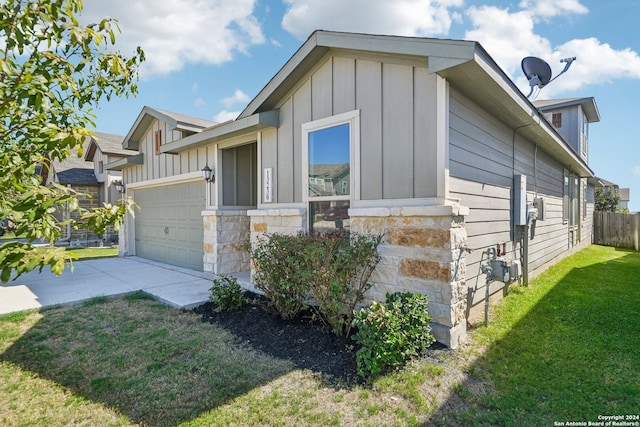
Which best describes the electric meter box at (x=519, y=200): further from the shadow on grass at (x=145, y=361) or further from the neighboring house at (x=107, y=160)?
the neighboring house at (x=107, y=160)

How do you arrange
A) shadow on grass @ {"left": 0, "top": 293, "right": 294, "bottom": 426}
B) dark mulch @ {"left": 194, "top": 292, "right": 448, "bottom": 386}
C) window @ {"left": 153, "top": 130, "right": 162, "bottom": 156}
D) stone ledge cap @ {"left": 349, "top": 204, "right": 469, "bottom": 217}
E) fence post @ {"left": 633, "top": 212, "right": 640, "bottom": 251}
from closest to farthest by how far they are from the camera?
1. shadow on grass @ {"left": 0, "top": 293, "right": 294, "bottom": 426}
2. dark mulch @ {"left": 194, "top": 292, "right": 448, "bottom": 386}
3. stone ledge cap @ {"left": 349, "top": 204, "right": 469, "bottom": 217}
4. window @ {"left": 153, "top": 130, "right": 162, "bottom": 156}
5. fence post @ {"left": 633, "top": 212, "right": 640, "bottom": 251}

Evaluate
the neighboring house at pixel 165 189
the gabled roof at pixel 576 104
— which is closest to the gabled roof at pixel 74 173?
the neighboring house at pixel 165 189

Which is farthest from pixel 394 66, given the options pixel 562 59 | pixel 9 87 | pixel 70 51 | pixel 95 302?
pixel 562 59

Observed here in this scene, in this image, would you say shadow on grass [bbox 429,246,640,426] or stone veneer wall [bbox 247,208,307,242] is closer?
shadow on grass [bbox 429,246,640,426]

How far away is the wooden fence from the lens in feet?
41.9

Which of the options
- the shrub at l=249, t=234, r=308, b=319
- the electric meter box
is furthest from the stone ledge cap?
the electric meter box

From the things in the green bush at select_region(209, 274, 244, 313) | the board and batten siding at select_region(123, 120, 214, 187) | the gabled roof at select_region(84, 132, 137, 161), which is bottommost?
the green bush at select_region(209, 274, 244, 313)

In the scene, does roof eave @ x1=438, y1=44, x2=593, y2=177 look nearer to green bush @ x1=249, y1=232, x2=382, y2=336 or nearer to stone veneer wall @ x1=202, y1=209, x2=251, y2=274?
green bush @ x1=249, y1=232, x2=382, y2=336

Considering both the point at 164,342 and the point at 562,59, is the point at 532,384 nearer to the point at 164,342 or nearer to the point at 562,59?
the point at 164,342

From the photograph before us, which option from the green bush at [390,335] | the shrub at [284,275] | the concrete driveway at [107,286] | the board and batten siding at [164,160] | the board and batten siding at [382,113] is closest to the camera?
the green bush at [390,335]

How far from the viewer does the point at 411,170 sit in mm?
3951

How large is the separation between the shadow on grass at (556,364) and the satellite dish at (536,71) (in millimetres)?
4991

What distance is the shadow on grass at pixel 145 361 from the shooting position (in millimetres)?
2785

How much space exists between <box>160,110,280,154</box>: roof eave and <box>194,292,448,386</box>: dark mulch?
295cm
